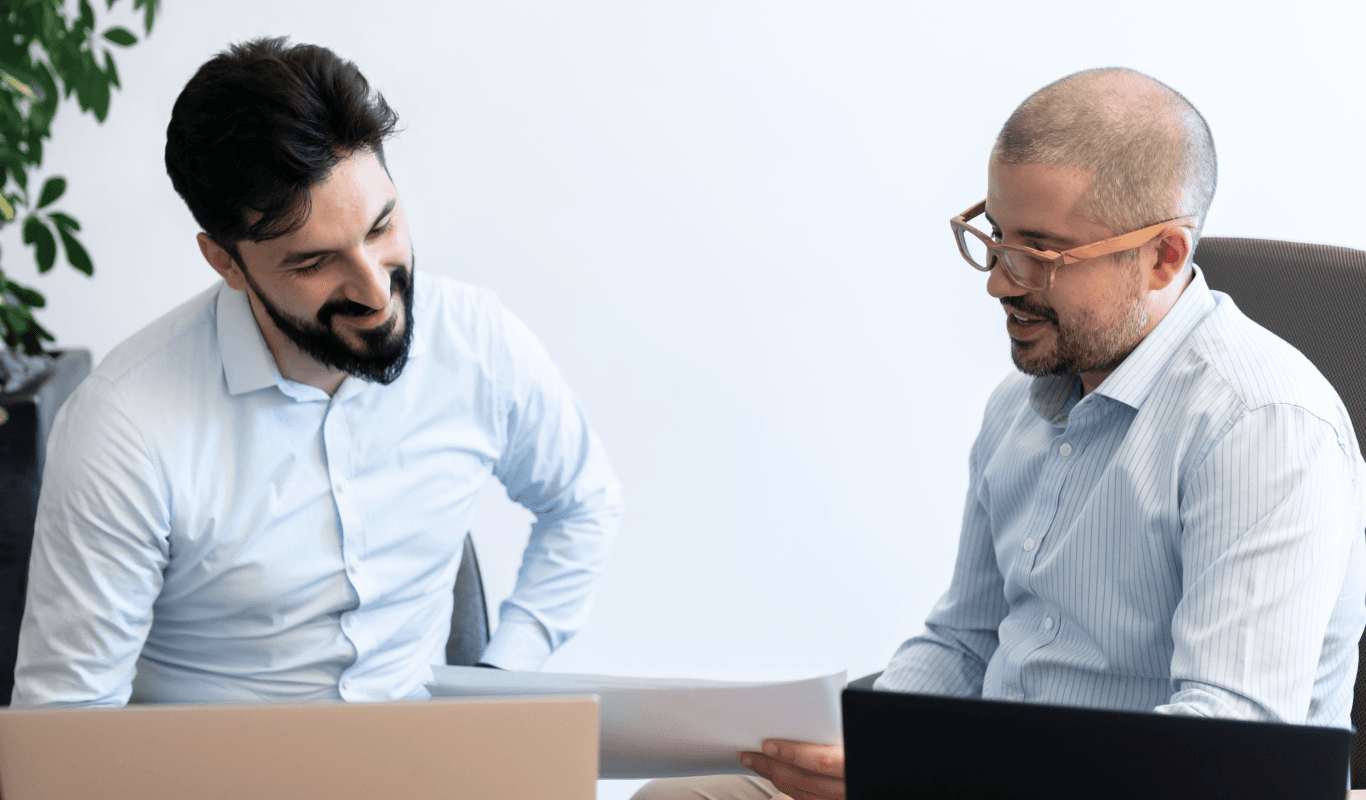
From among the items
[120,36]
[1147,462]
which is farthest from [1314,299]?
[120,36]

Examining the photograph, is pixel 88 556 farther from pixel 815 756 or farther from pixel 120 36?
pixel 120 36

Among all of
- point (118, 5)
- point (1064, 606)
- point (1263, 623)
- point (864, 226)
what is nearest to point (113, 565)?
point (1064, 606)

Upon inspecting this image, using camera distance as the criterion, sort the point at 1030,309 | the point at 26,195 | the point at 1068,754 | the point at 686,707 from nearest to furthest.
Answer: the point at 1068,754
the point at 686,707
the point at 1030,309
the point at 26,195

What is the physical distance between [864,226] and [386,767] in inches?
69.9

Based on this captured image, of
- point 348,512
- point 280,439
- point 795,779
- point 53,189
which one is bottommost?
point 795,779

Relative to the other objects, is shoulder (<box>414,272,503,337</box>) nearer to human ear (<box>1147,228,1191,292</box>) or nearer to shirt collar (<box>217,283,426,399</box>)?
shirt collar (<box>217,283,426,399</box>)

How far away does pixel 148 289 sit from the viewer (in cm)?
234

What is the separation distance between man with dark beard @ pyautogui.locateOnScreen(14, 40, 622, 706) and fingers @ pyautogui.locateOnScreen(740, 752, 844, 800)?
2.15 ft

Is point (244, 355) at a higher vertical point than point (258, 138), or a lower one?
lower

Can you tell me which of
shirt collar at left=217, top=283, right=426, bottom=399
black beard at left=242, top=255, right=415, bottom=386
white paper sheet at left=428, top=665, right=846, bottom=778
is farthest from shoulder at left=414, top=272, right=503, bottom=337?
white paper sheet at left=428, top=665, right=846, bottom=778

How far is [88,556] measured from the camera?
4.30 ft

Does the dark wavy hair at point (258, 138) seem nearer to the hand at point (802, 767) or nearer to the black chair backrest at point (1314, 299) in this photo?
the hand at point (802, 767)

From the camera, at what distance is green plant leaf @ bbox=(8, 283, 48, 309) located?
6.62 ft

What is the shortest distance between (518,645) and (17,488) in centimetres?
99
